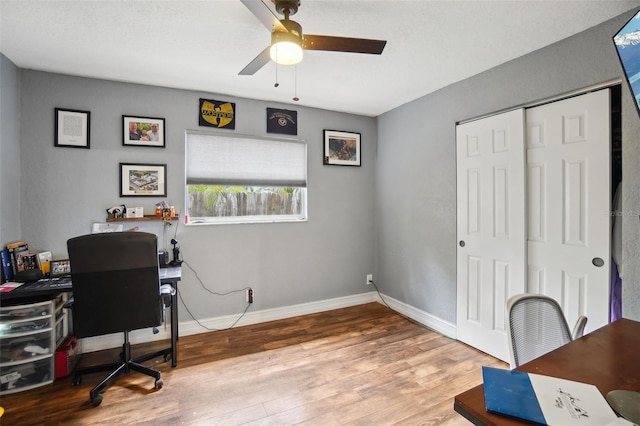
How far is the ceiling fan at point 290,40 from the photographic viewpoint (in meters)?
1.43

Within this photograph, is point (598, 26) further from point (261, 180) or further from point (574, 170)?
point (261, 180)

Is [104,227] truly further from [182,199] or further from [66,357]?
[66,357]

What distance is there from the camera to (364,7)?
1710mm

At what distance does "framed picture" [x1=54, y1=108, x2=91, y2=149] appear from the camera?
2.54m

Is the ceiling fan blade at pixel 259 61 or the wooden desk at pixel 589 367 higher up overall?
the ceiling fan blade at pixel 259 61

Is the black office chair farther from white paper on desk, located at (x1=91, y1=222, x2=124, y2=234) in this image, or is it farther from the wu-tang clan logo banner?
the wu-tang clan logo banner

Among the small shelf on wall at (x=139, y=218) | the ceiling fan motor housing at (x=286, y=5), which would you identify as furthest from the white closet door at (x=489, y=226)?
the small shelf on wall at (x=139, y=218)

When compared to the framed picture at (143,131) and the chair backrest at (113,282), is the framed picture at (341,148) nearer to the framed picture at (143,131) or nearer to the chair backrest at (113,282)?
the framed picture at (143,131)

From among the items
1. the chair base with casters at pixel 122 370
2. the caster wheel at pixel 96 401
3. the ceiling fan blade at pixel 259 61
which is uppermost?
the ceiling fan blade at pixel 259 61

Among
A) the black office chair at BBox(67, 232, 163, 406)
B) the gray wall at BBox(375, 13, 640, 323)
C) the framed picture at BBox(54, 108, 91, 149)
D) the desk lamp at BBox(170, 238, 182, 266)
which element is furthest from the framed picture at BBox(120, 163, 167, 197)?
the gray wall at BBox(375, 13, 640, 323)

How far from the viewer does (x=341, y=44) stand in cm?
163

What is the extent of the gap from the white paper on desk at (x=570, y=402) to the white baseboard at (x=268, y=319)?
2105 mm

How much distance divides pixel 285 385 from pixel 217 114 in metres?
2.67

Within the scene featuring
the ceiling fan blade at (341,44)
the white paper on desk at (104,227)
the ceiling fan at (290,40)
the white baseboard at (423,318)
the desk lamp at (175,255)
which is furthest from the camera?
the white baseboard at (423,318)
